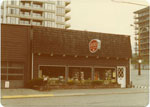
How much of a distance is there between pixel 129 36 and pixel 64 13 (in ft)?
223

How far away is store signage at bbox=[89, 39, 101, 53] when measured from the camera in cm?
2836

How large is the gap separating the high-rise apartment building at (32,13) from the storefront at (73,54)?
57.2 m

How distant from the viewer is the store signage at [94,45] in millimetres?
28362

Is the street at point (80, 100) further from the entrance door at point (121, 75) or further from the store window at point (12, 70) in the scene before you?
the entrance door at point (121, 75)

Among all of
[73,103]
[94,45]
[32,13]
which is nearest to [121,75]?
[94,45]

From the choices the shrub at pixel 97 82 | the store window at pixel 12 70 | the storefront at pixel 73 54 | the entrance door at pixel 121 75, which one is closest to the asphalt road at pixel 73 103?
the store window at pixel 12 70

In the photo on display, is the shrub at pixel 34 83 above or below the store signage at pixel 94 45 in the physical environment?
below

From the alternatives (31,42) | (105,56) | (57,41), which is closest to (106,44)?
(105,56)

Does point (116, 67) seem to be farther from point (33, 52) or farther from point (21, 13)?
point (21, 13)

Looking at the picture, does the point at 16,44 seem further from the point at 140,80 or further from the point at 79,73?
the point at 140,80

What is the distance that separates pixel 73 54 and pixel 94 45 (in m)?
2.70

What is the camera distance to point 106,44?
1212 inches

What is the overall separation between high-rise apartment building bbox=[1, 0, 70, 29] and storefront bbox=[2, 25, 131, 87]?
57239 mm

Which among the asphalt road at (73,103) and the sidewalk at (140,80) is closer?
the asphalt road at (73,103)
